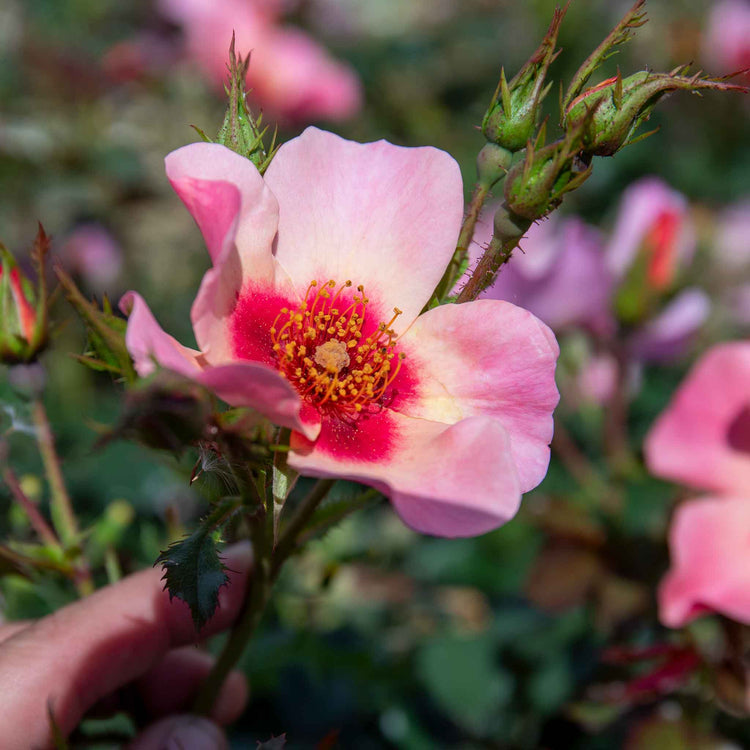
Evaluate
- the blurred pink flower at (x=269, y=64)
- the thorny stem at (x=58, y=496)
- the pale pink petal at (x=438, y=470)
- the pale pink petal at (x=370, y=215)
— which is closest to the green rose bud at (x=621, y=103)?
the pale pink petal at (x=370, y=215)

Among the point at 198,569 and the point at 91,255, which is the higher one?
the point at 198,569

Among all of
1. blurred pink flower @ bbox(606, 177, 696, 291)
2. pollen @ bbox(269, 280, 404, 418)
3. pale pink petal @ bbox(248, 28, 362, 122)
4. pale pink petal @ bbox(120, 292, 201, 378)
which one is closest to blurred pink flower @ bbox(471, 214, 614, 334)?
blurred pink flower @ bbox(606, 177, 696, 291)

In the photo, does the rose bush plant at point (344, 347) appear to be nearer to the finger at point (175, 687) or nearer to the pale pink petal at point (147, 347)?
the pale pink petal at point (147, 347)

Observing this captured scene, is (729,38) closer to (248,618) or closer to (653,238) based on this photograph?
(653,238)

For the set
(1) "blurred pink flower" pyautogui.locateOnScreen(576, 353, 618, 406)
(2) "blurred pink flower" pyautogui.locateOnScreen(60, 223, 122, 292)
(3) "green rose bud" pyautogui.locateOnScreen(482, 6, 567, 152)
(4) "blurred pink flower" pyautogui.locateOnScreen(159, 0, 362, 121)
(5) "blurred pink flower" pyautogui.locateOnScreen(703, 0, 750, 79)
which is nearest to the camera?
(3) "green rose bud" pyautogui.locateOnScreen(482, 6, 567, 152)

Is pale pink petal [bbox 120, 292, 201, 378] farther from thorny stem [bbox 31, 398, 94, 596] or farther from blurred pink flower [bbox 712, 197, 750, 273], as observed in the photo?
blurred pink flower [bbox 712, 197, 750, 273]

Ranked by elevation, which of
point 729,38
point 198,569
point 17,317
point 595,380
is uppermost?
point 17,317

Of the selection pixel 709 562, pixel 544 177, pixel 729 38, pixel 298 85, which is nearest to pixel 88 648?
pixel 544 177
